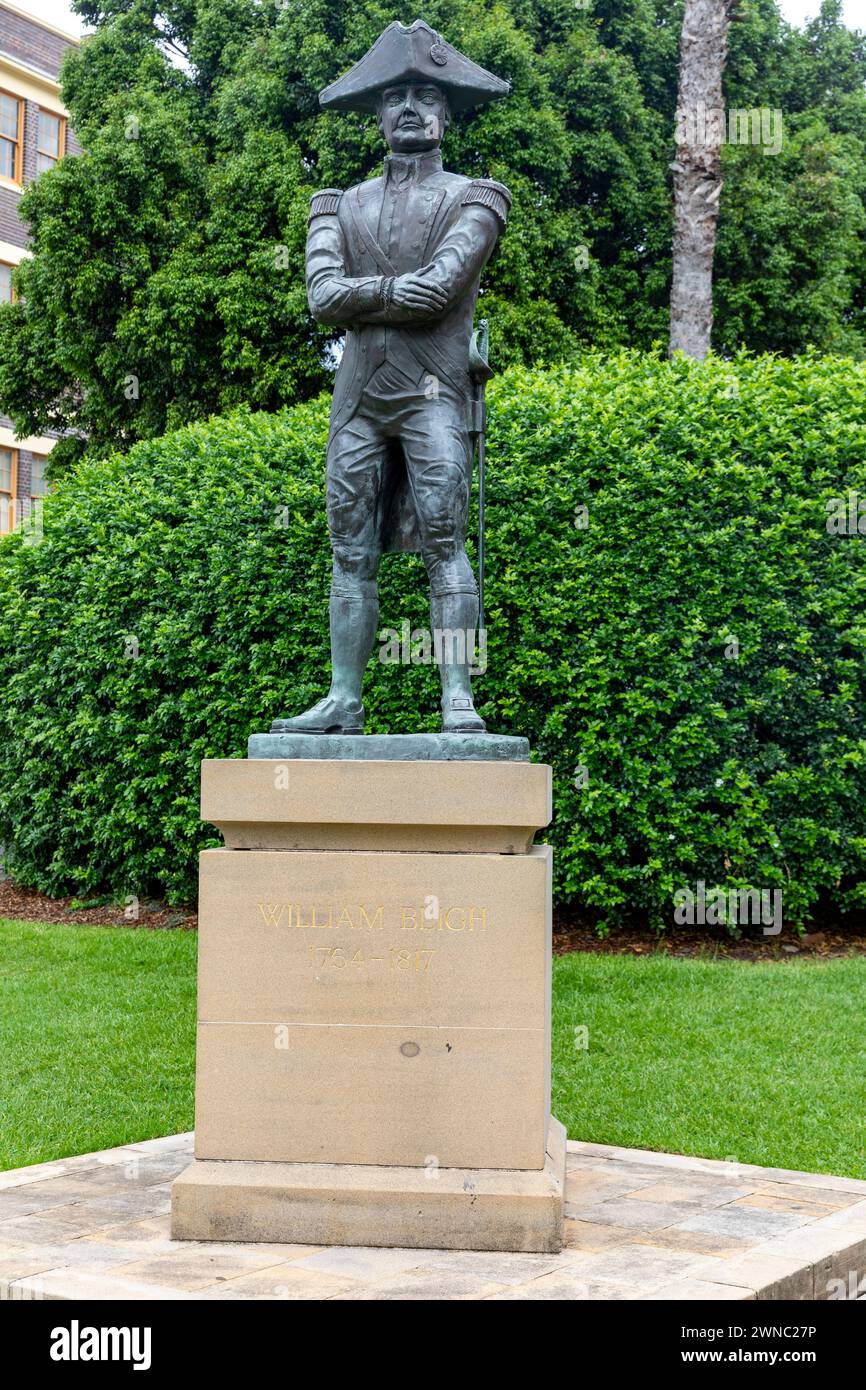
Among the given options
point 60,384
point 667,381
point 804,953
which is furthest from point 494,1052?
point 60,384

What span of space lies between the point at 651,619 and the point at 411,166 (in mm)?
4390

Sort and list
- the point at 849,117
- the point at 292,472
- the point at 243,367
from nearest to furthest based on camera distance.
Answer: the point at 292,472, the point at 243,367, the point at 849,117

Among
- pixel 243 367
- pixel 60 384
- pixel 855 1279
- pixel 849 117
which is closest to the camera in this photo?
pixel 855 1279

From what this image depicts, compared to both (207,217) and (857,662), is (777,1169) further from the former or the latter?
(207,217)

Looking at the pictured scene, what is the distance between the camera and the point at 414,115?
200 inches

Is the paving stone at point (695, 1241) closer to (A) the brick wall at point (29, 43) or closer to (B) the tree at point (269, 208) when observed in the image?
(B) the tree at point (269, 208)

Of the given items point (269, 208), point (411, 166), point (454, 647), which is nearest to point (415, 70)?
point (411, 166)

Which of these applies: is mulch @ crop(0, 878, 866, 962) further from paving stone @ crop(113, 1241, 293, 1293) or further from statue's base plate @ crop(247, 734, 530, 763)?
paving stone @ crop(113, 1241, 293, 1293)

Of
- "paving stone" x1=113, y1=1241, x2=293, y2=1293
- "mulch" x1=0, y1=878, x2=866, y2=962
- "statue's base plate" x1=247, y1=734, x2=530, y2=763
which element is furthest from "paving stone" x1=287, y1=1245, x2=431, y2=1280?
"mulch" x1=0, y1=878, x2=866, y2=962

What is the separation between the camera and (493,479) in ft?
30.3

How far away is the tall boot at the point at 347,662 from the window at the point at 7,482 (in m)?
22.8

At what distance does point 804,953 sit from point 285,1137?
5.45m

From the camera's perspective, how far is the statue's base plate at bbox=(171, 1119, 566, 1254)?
4312mm

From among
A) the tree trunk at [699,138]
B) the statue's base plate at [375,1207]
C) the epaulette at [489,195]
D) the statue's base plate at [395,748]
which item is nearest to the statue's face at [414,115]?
the epaulette at [489,195]
